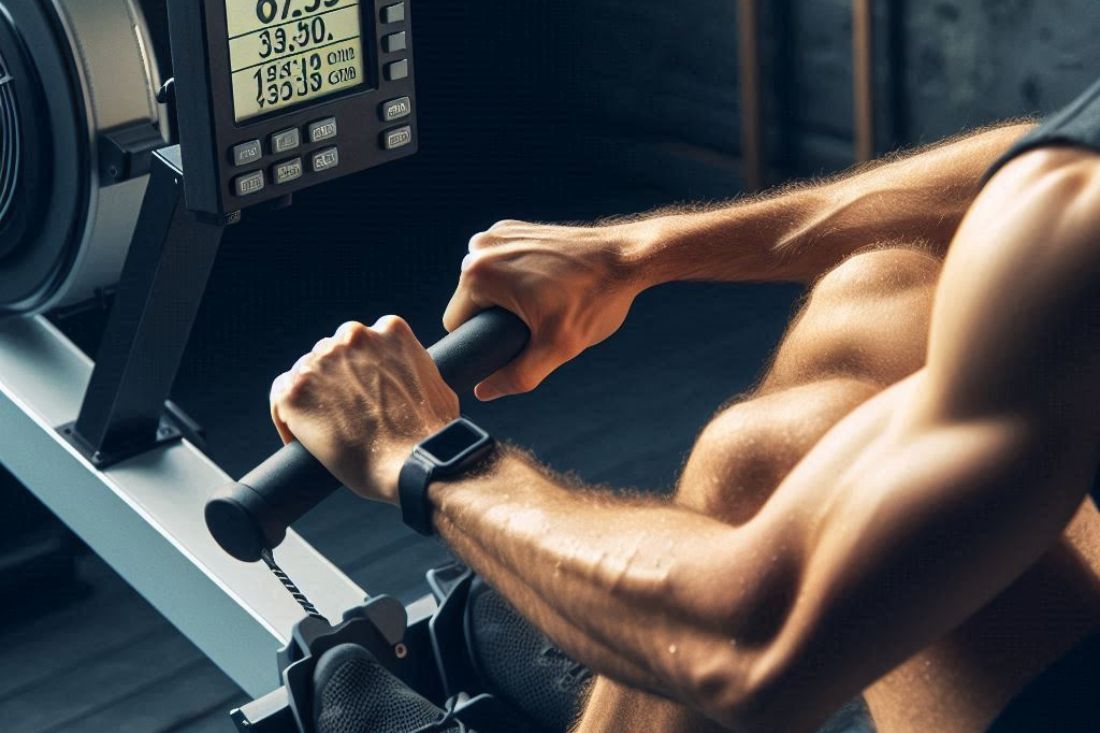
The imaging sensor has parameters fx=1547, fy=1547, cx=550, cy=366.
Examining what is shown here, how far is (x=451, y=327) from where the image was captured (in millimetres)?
1017

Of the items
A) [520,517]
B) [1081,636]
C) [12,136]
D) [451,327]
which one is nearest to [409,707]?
[451,327]

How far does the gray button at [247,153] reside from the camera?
1213mm

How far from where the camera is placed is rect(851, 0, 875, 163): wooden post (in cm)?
287

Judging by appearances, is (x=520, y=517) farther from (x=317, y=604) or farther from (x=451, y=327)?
(x=317, y=604)

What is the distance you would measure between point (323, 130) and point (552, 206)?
196cm

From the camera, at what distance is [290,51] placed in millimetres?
1252

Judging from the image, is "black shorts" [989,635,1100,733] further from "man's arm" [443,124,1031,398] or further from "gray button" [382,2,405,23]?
"gray button" [382,2,405,23]

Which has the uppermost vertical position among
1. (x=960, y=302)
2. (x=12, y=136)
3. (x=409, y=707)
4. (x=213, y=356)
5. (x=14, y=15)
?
(x=960, y=302)

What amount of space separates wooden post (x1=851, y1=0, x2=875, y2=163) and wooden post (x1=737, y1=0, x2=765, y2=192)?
20 centimetres

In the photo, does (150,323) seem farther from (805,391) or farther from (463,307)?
(805,391)

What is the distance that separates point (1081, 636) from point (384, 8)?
2.60 feet

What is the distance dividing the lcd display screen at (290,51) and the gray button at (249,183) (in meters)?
0.05

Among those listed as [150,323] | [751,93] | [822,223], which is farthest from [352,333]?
[751,93]

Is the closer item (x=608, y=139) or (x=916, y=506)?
(x=916, y=506)
